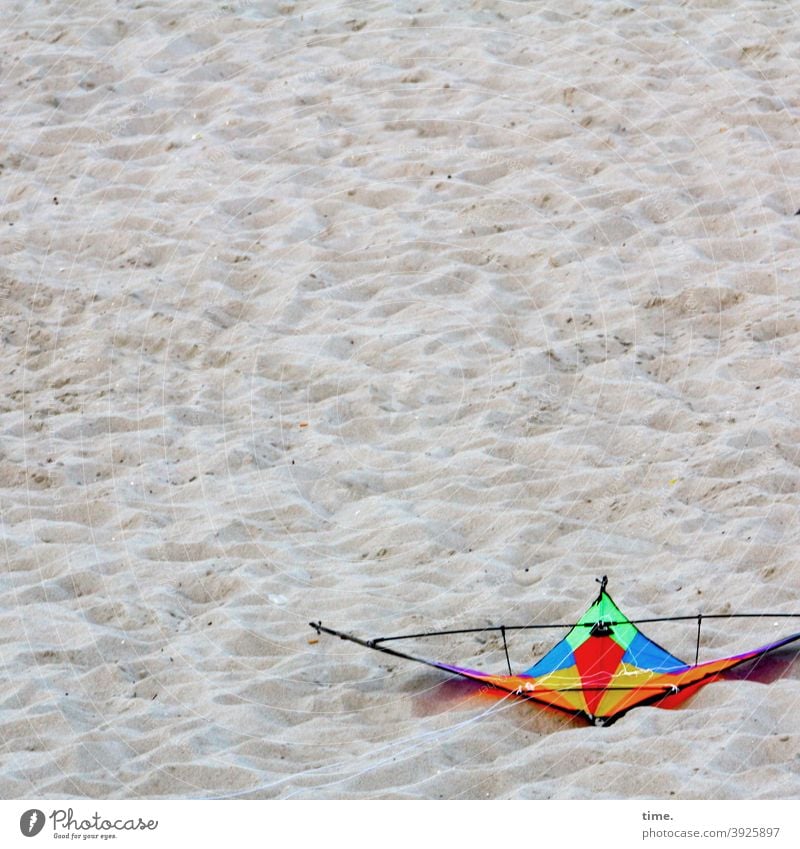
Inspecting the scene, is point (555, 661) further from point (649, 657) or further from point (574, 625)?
point (649, 657)

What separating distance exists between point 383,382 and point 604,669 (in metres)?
1.62

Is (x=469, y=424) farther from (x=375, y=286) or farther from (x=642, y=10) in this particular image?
(x=642, y=10)

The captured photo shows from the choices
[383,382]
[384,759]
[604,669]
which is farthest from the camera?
[383,382]

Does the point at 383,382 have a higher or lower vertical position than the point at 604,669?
higher

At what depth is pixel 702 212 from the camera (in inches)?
235

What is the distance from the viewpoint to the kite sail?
4078 mm

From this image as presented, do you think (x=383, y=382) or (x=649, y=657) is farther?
(x=383, y=382)

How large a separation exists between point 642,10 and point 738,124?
3.27ft

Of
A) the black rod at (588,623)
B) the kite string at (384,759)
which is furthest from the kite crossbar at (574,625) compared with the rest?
the kite string at (384,759)

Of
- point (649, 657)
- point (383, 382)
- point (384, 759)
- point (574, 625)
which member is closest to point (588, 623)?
point (574, 625)

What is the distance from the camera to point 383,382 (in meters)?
5.46

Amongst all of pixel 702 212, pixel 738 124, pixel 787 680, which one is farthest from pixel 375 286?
pixel 787 680

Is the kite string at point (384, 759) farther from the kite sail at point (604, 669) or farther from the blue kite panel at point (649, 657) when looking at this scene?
the blue kite panel at point (649, 657)

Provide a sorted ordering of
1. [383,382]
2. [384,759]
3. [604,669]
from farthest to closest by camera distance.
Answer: [383,382]
[604,669]
[384,759]
